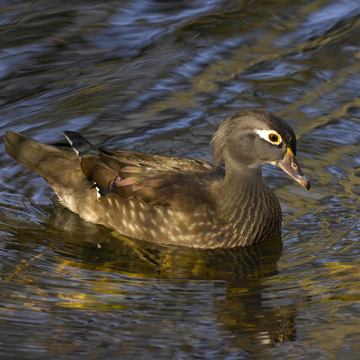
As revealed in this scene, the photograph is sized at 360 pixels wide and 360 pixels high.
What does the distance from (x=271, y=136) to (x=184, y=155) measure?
1514 mm

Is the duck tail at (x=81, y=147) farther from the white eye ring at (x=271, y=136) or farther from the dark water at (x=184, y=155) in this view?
the white eye ring at (x=271, y=136)

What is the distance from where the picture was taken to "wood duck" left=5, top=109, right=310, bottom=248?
706 cm

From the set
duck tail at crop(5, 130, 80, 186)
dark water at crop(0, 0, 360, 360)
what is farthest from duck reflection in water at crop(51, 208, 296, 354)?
duck tail at crop(5, 130, 80, 186)

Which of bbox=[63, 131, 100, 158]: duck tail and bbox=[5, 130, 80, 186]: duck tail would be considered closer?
bbox=[63, 131, 100, 158]: duck tail

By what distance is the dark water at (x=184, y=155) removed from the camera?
→ 5.55 m

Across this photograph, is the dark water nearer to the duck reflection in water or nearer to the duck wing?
the duck reflection in water

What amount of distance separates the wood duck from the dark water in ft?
0.56

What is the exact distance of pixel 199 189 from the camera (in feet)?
23.5

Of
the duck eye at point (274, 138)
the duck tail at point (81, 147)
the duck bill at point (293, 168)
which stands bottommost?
the duck bill at point (293, 168)

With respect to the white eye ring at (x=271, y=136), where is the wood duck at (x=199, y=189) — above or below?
below

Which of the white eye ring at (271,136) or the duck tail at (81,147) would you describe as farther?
the duck tail at (81,147)

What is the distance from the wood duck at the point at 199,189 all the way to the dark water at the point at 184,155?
172mm

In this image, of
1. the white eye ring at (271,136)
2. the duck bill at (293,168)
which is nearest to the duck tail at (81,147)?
the white eye ring at (271,136)

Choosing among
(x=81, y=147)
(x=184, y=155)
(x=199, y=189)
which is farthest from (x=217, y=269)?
(x=184, y=155)
